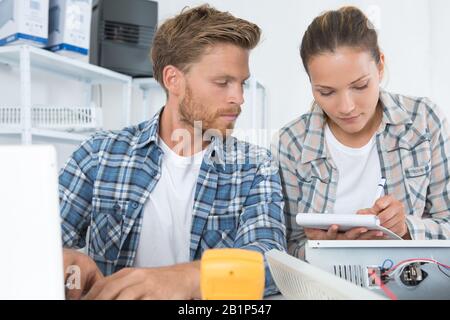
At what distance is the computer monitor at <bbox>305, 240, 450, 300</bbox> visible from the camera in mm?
704

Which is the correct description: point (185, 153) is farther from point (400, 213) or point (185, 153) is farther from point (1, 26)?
point (1, 26)

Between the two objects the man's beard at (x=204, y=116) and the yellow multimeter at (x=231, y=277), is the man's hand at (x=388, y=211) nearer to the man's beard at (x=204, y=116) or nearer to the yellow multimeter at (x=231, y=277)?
the man's beard at (x=204, y=116)

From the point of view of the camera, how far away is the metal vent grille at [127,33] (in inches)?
96.7

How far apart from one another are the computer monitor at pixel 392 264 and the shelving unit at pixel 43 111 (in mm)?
1487

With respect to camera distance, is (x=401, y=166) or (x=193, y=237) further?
(x=401, y=166)

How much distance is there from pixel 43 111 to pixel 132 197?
1005 millimetres

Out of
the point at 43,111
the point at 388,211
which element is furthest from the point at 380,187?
the point at 43,111

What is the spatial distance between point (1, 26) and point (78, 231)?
1261mm

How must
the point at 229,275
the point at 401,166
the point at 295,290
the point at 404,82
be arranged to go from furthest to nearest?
the point at 404,82 < the point at 401,166 < the point at 295,290 < the point at 229,275

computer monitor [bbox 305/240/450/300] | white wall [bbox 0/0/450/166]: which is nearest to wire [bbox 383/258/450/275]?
computer monitor [bbox 305/240/450/300]

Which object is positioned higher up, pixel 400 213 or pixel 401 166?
pixel 401 166

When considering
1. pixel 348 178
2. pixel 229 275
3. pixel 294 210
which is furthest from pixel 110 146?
pixel 229 275

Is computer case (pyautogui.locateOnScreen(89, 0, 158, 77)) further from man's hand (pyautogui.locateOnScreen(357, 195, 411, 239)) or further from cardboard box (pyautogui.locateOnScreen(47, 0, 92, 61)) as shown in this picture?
man's hand (pyautogui.locateOnScreen(357, 195, 411, 239))

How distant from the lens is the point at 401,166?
50.1 inches
